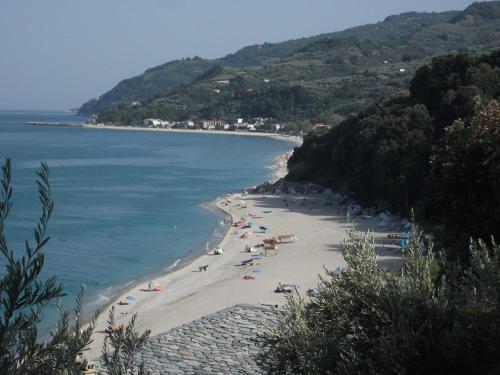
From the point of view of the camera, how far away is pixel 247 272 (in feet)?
81.3

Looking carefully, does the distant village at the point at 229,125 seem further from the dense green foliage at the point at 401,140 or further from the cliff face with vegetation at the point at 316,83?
the dense green foliage at the point at 401,140

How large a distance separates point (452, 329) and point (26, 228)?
31246 millimetres

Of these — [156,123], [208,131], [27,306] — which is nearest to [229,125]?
[208,131]

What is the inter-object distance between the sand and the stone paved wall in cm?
196

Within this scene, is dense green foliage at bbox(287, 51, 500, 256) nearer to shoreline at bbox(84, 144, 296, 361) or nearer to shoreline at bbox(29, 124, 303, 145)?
shoreline at bbox(84, 144, 296, 361)

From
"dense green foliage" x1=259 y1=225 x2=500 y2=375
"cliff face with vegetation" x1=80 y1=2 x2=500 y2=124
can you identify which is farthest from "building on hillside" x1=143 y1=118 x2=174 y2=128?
"dense green foliage" x1=259 y1=225 x2=500 y2=375

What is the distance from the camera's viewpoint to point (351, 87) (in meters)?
124

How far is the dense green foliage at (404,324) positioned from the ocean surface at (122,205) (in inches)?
158

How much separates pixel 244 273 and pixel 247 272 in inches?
6.0

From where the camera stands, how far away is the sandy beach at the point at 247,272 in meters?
19.9

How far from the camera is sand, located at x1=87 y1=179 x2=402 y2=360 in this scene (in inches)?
783

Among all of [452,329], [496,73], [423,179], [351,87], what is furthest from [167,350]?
[351,87]

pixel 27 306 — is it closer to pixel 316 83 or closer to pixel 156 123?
pixel 316 83

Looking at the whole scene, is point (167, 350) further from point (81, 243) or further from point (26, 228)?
point (26, 228)
